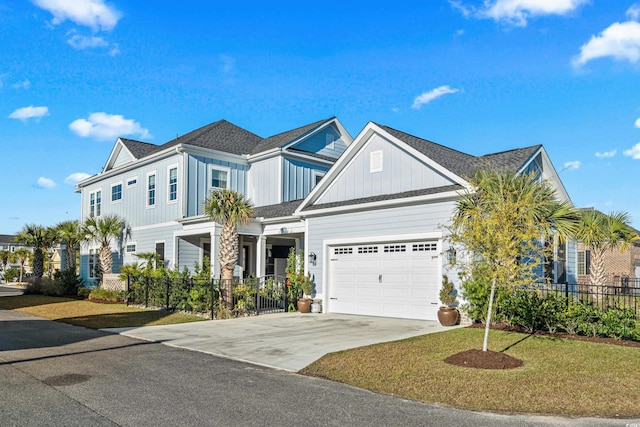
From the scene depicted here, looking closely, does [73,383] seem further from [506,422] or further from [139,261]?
[139,261]

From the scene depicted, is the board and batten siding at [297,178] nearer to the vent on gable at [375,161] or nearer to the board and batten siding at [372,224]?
the board and batten siding at [372,224]

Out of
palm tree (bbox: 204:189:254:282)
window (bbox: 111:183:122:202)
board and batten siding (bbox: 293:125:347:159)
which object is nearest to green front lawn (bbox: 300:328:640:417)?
palm tree (bbox: 204:189:254:282)

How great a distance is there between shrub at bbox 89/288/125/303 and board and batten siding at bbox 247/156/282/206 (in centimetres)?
768

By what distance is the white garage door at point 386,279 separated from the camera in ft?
50.1

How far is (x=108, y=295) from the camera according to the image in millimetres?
22703

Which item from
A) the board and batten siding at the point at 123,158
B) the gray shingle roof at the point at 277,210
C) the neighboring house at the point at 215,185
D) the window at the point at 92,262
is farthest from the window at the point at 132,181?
the gray shingle roof at the point at 277,210

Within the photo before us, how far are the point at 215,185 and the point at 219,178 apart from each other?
1.57 ft

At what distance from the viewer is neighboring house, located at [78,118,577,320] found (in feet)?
51.2

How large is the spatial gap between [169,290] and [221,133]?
10.7m

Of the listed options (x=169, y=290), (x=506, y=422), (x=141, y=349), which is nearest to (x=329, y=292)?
(x=169, y=290)

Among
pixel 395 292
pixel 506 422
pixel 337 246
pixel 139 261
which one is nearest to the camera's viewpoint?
pixel 506 422

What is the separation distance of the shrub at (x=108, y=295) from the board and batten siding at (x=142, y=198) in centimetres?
408

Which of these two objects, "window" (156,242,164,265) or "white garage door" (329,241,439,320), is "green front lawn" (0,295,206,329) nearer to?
"window" (156,242,164,265)

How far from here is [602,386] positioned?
7508mm
